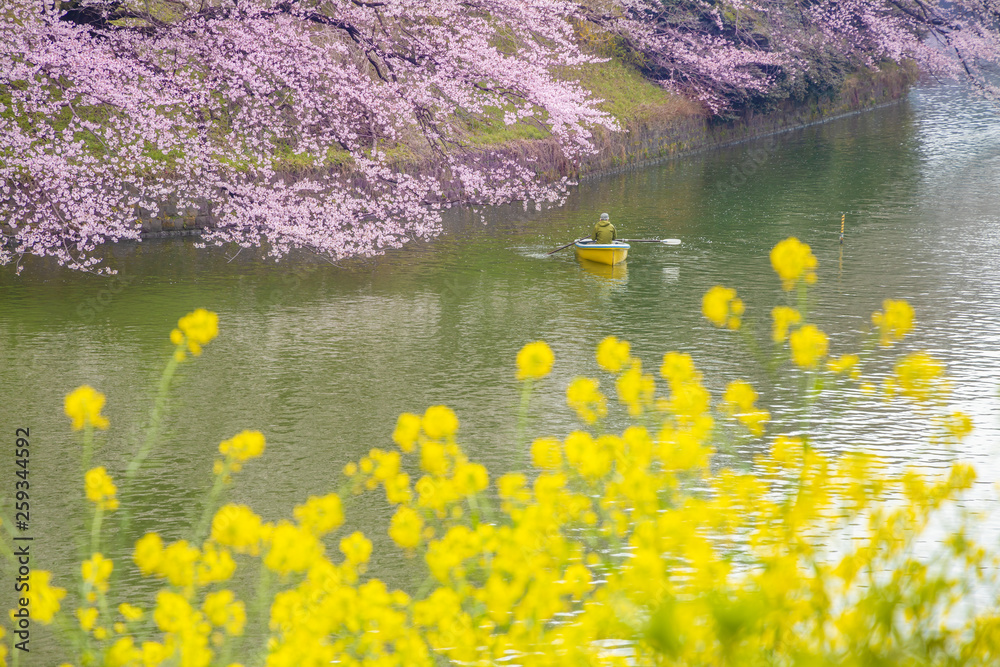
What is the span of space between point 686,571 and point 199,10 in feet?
37.3

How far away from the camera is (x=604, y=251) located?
21750mm

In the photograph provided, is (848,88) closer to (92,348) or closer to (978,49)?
(978,49)

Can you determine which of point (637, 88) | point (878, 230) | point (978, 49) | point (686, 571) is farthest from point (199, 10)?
point (978, 49)

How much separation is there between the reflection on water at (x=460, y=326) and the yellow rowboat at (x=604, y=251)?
0.82 ft

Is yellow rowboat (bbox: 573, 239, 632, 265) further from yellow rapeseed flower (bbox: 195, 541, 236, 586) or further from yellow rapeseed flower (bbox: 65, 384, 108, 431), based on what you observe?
yellow rapeseed flower (bbox: 195, 541, 236, 586)

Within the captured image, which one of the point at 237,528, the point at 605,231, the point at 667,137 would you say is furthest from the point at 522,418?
the point at 667,137

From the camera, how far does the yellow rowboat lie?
21.7m

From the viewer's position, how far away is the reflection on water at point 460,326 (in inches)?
440

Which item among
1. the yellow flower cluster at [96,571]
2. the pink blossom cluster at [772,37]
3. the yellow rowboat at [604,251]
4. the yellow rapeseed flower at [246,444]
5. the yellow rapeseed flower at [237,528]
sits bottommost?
the yellow flower cluster at [96,571]

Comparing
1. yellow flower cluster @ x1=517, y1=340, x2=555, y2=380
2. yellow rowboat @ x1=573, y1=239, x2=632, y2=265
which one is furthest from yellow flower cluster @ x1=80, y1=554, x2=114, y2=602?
yellow rowboat @ x1=573, y1=239, x2=632, y2=265

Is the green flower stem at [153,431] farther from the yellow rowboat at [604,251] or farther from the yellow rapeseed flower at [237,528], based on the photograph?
the yellow rowboat at [604,251]

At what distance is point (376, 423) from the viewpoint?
12.1 m

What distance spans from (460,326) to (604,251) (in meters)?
5.81

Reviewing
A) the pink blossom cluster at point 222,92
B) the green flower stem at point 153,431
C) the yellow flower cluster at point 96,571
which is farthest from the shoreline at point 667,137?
the yellow flower cluster at point 96,571
